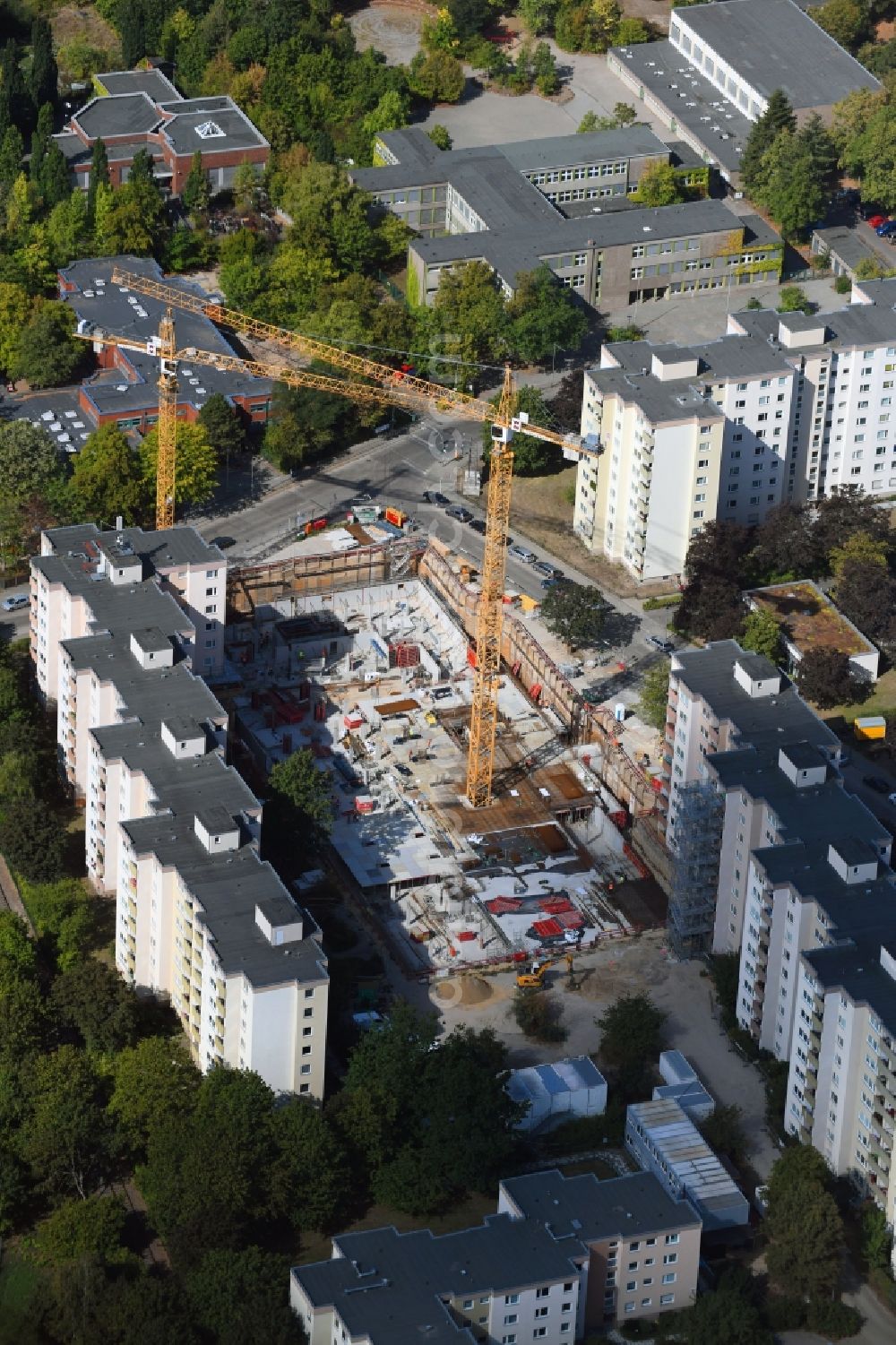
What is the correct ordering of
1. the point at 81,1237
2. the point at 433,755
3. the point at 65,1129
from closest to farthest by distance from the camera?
the point at 81,1237, the point at 65,1129, the point at 433,755

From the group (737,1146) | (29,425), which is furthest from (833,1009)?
(29,425)

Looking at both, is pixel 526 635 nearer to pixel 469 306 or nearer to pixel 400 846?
pixel 400 846

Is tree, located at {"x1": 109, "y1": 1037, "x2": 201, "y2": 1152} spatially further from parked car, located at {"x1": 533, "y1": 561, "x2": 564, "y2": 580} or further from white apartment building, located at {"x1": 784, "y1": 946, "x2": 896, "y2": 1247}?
parked car, located at {"x1": 533, "y1": 561, "x2": 564, "y2": 580}

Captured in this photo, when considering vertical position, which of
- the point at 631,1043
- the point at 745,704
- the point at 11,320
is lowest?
the point at 631,1043

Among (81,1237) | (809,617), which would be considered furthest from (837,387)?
(81,1237)

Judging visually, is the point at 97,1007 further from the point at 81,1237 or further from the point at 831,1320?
the point at 831,1320

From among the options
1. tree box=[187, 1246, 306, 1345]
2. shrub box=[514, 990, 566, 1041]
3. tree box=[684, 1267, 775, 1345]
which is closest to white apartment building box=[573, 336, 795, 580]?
shrub box=[514, 990, 566, 1041]

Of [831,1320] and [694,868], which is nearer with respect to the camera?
[831,1320]
